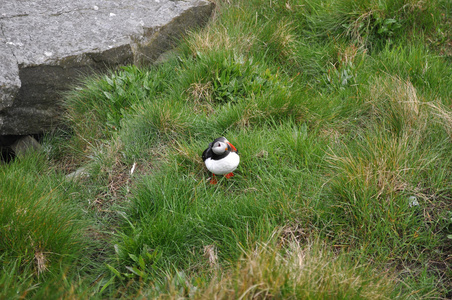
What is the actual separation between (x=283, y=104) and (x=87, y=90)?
223 centimetres

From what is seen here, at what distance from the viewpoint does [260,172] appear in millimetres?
3230

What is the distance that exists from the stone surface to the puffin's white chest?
233cm

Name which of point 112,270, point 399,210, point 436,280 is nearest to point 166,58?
point 112,270

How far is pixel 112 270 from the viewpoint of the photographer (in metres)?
2.58

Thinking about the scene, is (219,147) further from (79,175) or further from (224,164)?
(79,175)

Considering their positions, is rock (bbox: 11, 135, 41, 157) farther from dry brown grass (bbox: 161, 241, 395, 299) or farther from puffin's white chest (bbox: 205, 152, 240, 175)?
dry brown grass (bbox: 161, 241, 395, 299)

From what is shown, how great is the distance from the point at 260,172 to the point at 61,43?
290 cm

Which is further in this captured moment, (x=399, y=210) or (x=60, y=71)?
(x=60, y=71)

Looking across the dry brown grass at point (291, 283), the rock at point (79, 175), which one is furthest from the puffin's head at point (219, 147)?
the rock at point (79, 175)

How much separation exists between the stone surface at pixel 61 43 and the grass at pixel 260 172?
0.90 ft

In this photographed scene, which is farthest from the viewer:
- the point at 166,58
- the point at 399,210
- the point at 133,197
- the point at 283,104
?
the point at 166,58

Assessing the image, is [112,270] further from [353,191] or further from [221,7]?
[221,7]

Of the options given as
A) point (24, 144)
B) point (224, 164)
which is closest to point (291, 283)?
point (224, 164)

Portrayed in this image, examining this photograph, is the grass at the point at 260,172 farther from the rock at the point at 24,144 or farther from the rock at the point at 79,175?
the rock at the point at 24,144
